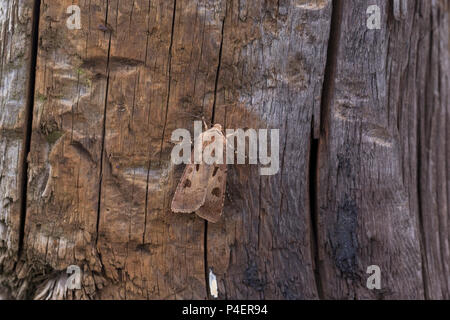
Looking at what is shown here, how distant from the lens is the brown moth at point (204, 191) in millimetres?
1809

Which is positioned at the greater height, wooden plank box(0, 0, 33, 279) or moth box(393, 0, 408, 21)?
moth box(393, 0, 408, 21)

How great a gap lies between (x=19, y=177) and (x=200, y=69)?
3.21 ft

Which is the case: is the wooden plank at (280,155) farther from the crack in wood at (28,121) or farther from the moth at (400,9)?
the crack in wood at (28,121)

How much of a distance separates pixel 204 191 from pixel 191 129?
0.29 meters

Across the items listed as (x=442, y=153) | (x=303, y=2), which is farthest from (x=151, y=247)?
(x=442, y=153)

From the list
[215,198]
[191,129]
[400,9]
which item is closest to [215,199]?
[215,198]

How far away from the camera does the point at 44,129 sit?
1.87 m

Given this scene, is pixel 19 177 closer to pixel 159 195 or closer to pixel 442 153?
pixel 159 195

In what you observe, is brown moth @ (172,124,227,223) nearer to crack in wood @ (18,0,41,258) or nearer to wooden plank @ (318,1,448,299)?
wooden plank @ (318,1,448,299)

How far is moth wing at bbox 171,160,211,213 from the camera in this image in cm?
180

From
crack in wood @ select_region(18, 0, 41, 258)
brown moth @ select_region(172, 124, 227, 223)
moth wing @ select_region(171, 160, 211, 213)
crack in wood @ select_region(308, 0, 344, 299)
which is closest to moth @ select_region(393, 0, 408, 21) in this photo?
crack in wood @ select_region(308, 0, 344, 299)

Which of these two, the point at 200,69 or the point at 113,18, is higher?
the point at 113,18

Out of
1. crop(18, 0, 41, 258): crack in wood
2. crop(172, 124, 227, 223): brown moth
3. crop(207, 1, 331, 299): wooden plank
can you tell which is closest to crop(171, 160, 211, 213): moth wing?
crop(172, 124, 227, 223): brown moth

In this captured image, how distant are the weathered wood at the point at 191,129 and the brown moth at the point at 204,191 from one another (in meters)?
0.04
